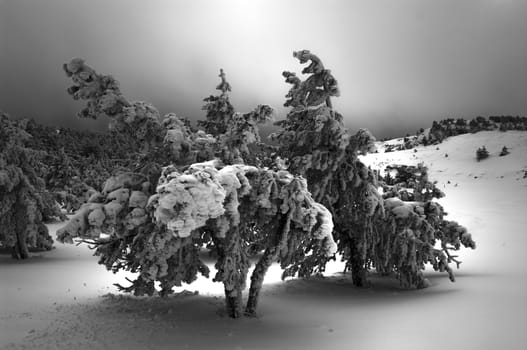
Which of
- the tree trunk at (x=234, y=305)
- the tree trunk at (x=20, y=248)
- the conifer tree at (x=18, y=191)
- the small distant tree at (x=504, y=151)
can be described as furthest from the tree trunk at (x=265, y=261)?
the small distant tree at (x=504, y=151)

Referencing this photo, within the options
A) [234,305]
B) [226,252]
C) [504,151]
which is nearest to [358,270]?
[234,305]

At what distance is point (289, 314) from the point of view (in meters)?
9.40

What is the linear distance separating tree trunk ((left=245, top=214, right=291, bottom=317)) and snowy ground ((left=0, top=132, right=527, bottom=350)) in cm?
43

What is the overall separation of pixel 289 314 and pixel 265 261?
1.84 m

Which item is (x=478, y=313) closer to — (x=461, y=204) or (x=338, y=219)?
(x=338, y=219)

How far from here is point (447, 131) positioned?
5950cm

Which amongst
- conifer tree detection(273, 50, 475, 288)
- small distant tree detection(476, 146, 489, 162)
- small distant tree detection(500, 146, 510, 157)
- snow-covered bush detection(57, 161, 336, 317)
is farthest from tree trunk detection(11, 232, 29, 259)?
small distant tree detection(500, 146, 510, 157)

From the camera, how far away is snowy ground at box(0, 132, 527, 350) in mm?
6930

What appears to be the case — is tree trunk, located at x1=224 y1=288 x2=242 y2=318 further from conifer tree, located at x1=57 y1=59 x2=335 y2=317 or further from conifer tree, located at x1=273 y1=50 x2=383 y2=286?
conifer tree, located at x1=273 y1=50 x2=383 y2=286

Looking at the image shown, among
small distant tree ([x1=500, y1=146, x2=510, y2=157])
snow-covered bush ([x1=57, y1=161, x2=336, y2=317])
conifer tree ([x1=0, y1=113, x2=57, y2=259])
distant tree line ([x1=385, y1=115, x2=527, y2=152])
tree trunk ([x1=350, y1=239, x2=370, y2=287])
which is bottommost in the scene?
tree trunk ([x1=350, y1=239, x2=370, y2=287])

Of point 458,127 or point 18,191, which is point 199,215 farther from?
point 458,127

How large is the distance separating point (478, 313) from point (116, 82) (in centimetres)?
934

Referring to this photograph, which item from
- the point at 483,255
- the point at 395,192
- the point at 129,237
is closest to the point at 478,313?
the point at 395,192

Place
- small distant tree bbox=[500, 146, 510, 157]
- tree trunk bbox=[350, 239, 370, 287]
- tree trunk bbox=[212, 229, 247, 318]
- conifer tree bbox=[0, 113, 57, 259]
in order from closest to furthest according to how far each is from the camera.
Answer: tree trunk bbox=[212, 229, 247, 318] → tree trunk bbox=[350, 239, 370, 287] → conifer tree bbox=[0, 113, 57, 259] → small distant tree bbox=[500, 146, 510, 157]
